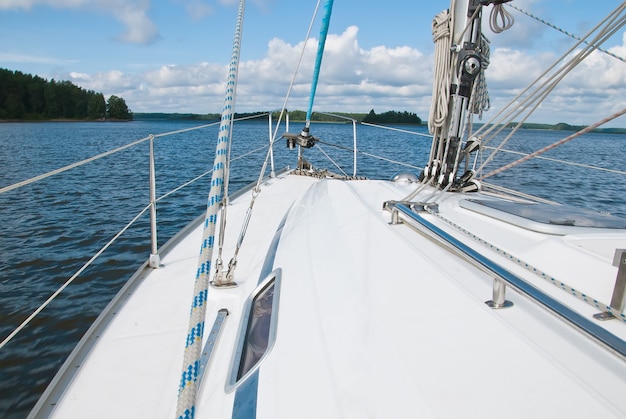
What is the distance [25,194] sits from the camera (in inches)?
382

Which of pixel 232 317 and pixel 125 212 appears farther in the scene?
pixel 125 212

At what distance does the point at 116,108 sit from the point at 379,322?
108 metres

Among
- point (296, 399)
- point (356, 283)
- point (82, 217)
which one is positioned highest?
point (356, 283)

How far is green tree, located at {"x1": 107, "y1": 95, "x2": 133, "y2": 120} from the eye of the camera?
95.6 metres

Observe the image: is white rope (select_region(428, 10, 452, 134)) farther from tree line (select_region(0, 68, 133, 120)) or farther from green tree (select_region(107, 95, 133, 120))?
green tree (select_region(107, 95, 133, 120))

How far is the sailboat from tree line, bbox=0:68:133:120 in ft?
293

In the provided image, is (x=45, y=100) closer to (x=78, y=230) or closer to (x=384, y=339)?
(x=78, y=230)

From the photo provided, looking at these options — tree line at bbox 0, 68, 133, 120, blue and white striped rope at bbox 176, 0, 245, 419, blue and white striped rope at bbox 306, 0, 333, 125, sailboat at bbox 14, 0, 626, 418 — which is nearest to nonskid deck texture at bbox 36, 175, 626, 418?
sailboat at bbox 14, 0, 626, 418

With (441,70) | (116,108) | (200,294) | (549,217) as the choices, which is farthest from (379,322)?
(116,108)

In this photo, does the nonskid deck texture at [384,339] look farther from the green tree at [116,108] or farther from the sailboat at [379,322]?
the green tree at [116,108]

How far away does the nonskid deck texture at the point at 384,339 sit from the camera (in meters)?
0.96

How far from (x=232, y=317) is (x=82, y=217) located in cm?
698

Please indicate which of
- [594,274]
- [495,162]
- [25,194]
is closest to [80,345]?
[594,274]

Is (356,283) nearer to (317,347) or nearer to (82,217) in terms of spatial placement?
(317,347)
